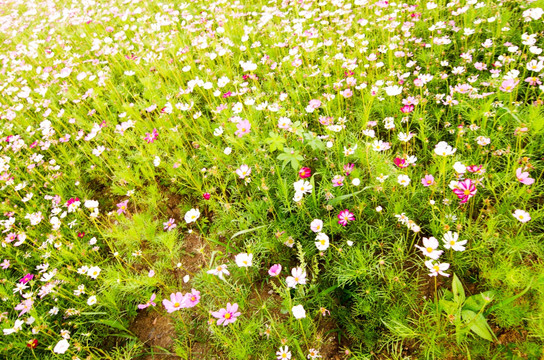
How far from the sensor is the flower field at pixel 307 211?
165 centimetres

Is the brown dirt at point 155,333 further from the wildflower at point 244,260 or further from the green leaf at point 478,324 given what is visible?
the green leaf at point 478,324

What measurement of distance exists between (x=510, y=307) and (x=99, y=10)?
248 inches

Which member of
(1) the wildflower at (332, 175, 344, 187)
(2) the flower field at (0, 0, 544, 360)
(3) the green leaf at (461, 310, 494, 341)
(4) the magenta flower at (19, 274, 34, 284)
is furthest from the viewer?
(4) the magenta flower at (19, 274, 34, 284)

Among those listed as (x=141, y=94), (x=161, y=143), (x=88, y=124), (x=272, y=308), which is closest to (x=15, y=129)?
(x=88, y=124)

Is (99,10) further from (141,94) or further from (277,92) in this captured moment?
→ (277,92)

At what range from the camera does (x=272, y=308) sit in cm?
188

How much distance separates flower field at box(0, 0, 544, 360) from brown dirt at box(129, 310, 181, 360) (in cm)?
1

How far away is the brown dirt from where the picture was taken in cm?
188

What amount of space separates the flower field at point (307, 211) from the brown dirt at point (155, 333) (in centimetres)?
1

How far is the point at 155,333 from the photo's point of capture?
6.48 ft

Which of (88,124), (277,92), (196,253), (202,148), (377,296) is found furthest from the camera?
(88,124)

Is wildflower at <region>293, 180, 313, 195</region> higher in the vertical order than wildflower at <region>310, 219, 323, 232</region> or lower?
higher

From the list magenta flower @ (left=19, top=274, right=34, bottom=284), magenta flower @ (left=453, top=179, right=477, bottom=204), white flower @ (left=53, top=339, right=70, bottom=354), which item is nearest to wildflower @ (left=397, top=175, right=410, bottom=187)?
magenta flower @ (left=453, top=179, right=477, bottom=204)

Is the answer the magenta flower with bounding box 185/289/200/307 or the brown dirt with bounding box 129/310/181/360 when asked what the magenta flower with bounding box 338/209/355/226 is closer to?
the magenta flower with bounding box 185/289/200/307
